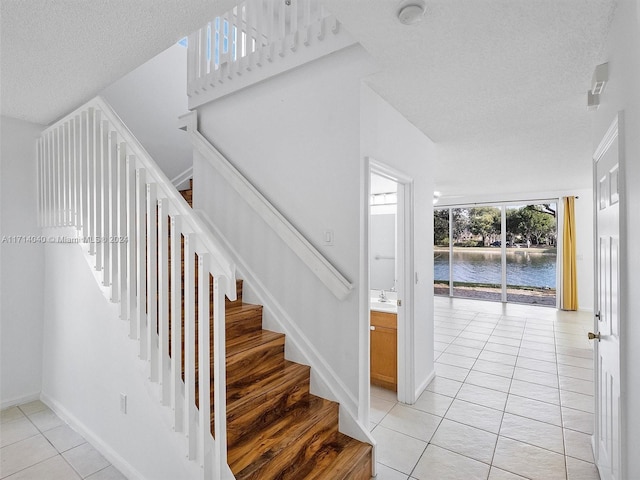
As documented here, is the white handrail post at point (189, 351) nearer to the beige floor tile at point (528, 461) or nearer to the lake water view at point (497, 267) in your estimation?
the beige floor tile at point (528, 461)

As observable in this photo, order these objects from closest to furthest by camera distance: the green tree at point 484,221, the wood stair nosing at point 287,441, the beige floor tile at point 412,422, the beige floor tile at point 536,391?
1. the wood stair nosing at point 287,441
2. the beige floor tile at point 412,422
3. the beige floor tile at point 536,391
4. the green tree at point 484,221

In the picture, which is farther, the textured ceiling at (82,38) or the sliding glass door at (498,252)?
the sliding glass door at (498,252)

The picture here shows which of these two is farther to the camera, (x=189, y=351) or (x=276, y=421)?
(x=276, y=421)

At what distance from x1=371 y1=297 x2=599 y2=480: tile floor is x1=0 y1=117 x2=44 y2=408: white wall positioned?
10.2 ft

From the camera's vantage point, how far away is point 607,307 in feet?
5.90

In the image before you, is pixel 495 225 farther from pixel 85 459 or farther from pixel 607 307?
pixel 85 459

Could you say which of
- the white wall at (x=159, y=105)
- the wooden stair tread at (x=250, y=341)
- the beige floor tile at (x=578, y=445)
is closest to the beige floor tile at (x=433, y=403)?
the beige floor tile at (x=578, y=445)

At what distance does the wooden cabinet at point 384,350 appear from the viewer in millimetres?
3088

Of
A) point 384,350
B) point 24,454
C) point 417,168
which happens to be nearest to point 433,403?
point 384,350

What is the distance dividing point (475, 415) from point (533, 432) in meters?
0.41

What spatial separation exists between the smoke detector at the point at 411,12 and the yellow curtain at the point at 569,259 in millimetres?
7043

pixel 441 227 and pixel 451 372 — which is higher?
pixel 441 227

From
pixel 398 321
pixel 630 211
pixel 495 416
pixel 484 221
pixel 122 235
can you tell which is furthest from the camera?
pixel 484 221

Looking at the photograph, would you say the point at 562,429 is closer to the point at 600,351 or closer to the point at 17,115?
the point at 600,351
